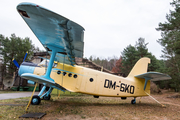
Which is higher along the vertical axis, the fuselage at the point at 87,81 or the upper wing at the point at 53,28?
the upper wing at the point at 53,28

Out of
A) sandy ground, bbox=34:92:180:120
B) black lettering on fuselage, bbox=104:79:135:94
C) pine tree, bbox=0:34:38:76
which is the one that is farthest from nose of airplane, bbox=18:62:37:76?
pine tree, bbox=0:34:38:76

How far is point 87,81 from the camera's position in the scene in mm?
6836

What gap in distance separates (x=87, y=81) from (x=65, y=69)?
5.29 feet

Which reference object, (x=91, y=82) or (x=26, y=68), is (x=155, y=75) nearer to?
(x=91, y=82)

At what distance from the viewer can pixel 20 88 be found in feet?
59.2

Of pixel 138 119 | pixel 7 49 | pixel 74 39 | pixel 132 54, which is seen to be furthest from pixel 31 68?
pixel 132 54

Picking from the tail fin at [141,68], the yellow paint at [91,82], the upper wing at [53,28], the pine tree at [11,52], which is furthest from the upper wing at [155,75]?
the pine tree at [11,52]

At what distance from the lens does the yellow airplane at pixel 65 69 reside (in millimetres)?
3852

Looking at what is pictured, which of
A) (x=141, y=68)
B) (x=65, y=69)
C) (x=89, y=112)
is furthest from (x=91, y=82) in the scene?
(x=141, y=68)

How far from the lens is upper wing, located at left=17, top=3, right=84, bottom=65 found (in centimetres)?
352

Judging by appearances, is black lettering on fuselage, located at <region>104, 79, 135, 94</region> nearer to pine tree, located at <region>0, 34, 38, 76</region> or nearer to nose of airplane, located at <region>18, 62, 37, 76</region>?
nose of airplane, located at <region>18, 62, 37, 76</region>

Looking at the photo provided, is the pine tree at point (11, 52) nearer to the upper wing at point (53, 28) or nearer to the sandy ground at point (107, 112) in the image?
the sandy ground at point (107, 112)

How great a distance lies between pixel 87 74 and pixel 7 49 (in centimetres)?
2166

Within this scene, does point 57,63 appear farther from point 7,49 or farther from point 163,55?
point 163,55
